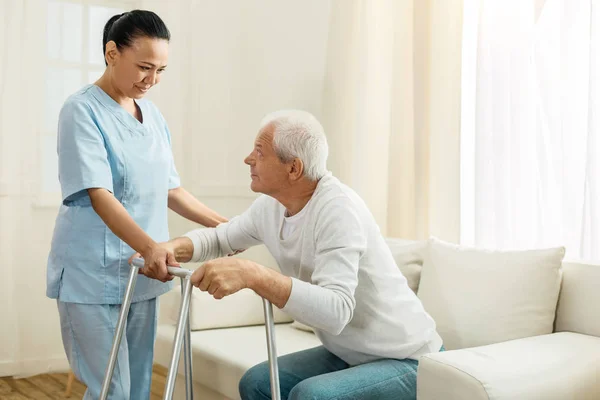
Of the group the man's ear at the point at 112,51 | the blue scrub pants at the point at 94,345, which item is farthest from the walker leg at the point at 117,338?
the man's ear at the point at 112,51

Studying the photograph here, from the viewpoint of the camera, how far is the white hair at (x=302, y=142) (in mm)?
1834

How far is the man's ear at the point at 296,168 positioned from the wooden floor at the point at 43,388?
187cm

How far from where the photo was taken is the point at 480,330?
2316mm

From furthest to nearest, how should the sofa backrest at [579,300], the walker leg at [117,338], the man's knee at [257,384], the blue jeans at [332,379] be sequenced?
1. the sofa backrest at [579,300]
2. the man's knee at [257,384]
3. the blue jeans at [332,379]
4. the walker leg at [117,338]

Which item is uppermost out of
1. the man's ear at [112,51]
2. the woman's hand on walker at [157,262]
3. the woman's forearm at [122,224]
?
the man's ear at [112,51]

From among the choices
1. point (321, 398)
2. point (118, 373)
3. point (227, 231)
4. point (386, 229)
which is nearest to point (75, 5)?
point (386, 229)

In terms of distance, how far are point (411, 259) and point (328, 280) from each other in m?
1.10

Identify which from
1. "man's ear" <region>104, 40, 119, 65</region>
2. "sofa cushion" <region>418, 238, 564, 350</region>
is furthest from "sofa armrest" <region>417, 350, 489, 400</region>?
"man's ear" <region>104, 40, 119, 65</region>

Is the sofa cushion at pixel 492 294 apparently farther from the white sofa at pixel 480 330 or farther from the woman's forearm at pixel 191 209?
the woman's forearm at pixel 191 209

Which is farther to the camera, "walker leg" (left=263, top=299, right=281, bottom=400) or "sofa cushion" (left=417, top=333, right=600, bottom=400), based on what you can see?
"sofa cushion" (left=417, top=333, right=600, bottom=400)

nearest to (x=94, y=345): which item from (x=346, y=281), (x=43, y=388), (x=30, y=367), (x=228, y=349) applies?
(x=346, y=281)

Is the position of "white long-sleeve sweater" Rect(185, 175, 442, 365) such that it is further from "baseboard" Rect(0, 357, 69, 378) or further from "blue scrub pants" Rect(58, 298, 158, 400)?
"baseboard" Rect(0, 357, 69, 378)

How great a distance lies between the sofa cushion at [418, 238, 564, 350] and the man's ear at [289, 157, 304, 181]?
35.0 inches

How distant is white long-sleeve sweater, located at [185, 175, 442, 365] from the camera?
1650 millimetres
